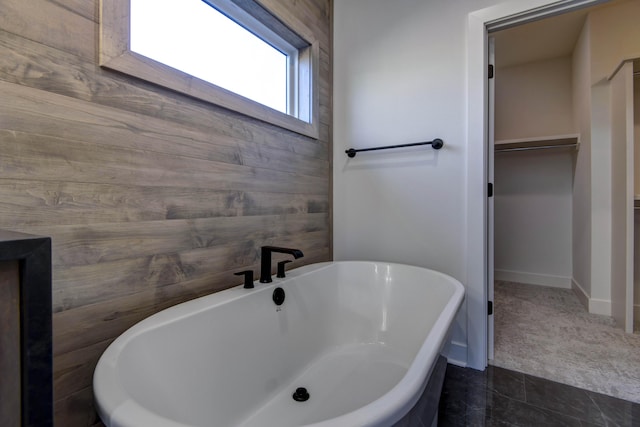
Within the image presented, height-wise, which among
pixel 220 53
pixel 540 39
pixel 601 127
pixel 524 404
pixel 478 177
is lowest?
pixel 524 404

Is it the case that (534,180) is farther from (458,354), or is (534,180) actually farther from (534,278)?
(458,354)

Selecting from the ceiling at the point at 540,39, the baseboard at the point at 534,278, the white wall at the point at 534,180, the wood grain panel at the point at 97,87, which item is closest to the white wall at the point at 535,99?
the white wall at the point at 534,180

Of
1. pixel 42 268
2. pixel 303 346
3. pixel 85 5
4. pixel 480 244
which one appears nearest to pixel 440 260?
pixel 480 244

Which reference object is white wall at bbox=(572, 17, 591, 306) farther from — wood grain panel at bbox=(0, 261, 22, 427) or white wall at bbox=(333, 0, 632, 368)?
wood grain panel at bbox=(0, 261, 22, 427)

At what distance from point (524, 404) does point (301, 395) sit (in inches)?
40.7

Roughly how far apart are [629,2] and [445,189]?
2.20 m

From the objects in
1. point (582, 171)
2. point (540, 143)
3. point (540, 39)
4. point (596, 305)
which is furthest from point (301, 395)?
point (540, 39)

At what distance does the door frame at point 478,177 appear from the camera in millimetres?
1642

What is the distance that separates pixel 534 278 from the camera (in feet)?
10.5

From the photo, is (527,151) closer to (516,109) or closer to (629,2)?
(516,109)

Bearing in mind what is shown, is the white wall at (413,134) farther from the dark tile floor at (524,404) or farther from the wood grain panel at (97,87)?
the wood grain panel at (97,87)

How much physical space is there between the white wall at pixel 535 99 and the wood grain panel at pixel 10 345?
3.81 meters

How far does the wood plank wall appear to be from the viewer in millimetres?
772

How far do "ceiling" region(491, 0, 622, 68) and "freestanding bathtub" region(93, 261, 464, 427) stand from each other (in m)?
2.40
